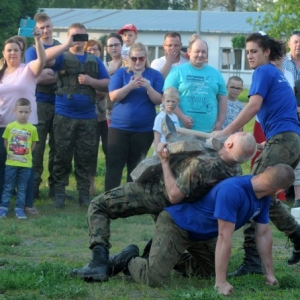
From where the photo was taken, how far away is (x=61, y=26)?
2618 inches

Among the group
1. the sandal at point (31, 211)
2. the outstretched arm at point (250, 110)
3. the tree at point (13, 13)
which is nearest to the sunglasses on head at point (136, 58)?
the sandal at point (31, 211)

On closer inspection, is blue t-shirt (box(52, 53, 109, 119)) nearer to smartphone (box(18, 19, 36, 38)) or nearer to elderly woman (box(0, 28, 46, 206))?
elderly woman (box(0, 28, 46, 206))

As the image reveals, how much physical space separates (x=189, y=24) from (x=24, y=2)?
19.1 m

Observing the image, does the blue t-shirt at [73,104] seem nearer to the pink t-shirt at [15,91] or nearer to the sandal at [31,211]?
the pink t-shirt at [15,91]

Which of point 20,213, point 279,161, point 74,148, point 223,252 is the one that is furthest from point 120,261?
point 74,148

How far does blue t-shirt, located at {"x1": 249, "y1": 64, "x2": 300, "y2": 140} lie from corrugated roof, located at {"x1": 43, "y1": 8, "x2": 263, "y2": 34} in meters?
53.7

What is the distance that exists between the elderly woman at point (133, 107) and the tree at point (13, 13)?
36761 mm

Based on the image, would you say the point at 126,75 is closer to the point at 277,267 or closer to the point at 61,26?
the point at 277,267

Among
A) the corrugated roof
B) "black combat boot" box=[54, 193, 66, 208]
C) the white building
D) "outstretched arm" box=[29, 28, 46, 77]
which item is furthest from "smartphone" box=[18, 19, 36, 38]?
the corrugated roof

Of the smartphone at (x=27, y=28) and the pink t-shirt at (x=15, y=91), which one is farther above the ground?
the smartphone at (x=27, y=28)

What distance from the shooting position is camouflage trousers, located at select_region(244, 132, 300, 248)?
7.31m

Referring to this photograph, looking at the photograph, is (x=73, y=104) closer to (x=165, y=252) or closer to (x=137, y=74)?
(x=137, y=74)

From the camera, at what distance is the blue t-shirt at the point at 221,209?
251 inches

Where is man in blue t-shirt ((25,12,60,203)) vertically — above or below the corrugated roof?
below
